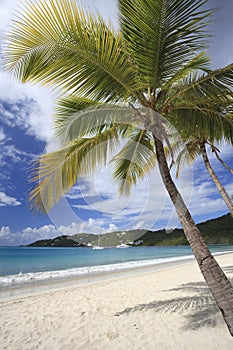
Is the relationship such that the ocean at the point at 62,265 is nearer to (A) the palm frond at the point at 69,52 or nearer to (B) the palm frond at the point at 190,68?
(A) the palm frond at the point at 69,52

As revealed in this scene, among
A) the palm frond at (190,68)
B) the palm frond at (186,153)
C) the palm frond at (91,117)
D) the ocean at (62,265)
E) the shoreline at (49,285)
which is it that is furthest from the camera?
the ocean at (62,265)

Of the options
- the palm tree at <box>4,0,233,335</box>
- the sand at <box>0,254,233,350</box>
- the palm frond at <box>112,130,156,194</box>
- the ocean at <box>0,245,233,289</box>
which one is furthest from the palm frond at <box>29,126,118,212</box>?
the ocean at <box>0,245,233,289</box>

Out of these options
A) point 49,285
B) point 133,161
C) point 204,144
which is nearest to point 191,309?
point 133,161

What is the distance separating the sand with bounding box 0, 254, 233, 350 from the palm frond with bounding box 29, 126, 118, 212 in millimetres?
2028

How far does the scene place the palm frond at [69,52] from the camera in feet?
9.08

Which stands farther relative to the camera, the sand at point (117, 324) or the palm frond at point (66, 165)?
the palm frond at point (66, 165)

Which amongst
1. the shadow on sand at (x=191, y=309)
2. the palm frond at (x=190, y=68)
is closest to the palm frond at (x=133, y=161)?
the palm frond at (x=190, y=68)

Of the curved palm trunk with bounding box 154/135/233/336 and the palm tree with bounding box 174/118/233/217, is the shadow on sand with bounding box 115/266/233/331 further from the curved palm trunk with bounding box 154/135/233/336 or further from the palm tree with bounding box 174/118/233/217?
the palm tree with bounding box 174/118/233/217

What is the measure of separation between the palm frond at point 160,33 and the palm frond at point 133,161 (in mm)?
1706

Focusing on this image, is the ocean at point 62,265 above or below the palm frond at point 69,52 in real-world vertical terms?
below

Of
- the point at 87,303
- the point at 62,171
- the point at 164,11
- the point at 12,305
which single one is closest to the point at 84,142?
the point at 62,171

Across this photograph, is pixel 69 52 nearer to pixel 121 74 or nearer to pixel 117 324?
pixel 121 74

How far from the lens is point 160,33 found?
2.95 metres

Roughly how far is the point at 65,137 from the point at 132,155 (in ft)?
6.47
